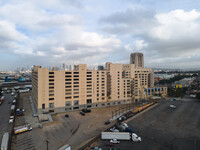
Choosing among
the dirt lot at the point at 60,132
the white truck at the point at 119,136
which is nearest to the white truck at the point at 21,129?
the dirt lot at the point at 60,132

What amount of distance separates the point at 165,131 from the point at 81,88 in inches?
1259

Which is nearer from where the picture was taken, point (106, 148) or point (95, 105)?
point (106, 148)

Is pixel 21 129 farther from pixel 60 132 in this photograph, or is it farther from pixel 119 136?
pixel 119 136

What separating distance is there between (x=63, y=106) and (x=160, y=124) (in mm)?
33612

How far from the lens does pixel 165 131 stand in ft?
Answer: 91.9

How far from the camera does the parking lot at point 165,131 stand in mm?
22438

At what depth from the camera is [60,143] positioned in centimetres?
2408

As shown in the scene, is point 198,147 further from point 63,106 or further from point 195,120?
point 63,106

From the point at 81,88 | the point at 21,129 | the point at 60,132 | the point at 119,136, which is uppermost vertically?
the point at 81,88

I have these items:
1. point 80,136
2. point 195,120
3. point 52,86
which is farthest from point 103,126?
point 195,120

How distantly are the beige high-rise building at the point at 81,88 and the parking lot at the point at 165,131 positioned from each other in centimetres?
1699

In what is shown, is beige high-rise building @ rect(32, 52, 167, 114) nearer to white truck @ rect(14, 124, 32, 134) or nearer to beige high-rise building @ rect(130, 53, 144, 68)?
white truck @ rect(14, 124, 32, 134)

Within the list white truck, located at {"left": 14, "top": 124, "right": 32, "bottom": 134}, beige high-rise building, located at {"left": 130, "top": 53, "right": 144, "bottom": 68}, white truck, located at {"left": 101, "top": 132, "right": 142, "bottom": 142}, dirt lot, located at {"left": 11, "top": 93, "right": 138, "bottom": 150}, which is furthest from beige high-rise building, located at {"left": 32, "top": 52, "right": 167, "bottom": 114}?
beige high-rise building, located at {"left": 130, "top": 53, "right": 144, "bottom": 68}

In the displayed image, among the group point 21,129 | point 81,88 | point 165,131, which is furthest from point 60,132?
point 165,131
